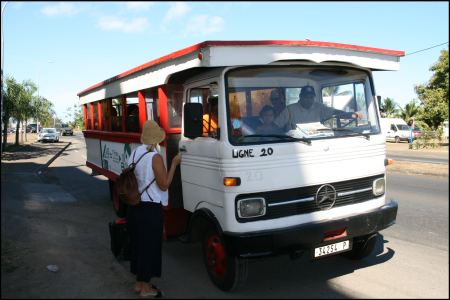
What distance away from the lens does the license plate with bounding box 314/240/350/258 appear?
172 inches

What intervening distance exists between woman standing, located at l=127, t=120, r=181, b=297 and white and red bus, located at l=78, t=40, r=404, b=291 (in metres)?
0.43

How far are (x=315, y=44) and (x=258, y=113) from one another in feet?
2.90

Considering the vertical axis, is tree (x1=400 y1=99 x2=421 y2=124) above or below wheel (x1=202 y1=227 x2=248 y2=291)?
above

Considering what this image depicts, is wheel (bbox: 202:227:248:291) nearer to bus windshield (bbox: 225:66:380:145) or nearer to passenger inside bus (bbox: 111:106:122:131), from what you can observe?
bus windshield (bbox: 225:66:380:145)

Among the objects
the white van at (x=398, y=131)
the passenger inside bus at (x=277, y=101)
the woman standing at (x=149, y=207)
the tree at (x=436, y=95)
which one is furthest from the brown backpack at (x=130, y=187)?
the white van at (x=398, y=131)

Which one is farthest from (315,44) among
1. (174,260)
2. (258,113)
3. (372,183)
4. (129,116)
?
(129,116)

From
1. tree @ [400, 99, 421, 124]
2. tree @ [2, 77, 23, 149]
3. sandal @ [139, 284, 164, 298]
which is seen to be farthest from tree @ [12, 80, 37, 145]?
tree @ [400, 99, 421, 124]

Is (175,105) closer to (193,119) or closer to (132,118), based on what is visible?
→ (193,119)

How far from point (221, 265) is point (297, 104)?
180cm

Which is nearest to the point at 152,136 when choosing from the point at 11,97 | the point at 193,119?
the point at 193,119

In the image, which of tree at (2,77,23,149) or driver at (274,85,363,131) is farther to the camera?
tree at (2,77,23,149)

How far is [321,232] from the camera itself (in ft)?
14.0

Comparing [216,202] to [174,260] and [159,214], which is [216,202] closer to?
→ [159,214]

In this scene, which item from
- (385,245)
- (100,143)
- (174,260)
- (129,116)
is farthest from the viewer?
(100,143)
